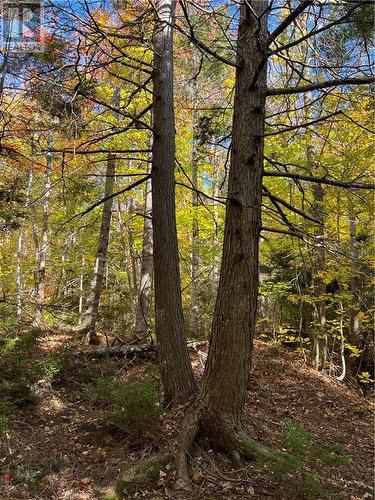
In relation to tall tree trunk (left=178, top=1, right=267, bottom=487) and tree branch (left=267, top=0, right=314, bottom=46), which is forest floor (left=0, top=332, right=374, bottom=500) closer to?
tall tree trunk (left=178, top=1, right=267, bottom=487)

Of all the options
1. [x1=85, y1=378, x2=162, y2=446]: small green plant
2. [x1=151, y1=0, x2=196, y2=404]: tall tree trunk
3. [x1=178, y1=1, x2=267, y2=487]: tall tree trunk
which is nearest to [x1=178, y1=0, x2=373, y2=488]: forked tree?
[x1=178, y1=1, x2=267, y2=487]: tall tree trunk

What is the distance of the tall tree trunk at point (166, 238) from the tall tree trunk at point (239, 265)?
1.01m

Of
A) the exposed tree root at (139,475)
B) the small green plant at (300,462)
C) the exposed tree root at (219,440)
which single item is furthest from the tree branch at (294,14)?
the exposed tree root at (139,475)

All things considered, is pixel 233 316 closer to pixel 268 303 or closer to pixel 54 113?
pixel 54 113

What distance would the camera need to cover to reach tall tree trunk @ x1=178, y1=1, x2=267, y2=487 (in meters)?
3.66

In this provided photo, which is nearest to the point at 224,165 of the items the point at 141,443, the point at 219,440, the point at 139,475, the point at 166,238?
Answer: the point at 166,238

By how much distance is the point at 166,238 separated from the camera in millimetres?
5027

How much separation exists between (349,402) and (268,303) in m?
7.16

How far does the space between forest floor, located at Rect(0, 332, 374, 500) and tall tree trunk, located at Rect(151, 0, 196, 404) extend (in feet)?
1.65

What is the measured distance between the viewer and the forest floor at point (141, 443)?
3324 millimetres

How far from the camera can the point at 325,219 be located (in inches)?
368

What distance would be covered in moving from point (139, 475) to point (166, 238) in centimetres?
272

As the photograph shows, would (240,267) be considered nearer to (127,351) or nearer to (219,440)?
(219,440)

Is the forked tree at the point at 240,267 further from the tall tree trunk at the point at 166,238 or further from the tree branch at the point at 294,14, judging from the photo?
the tall tree trunk at the point at 166,238
